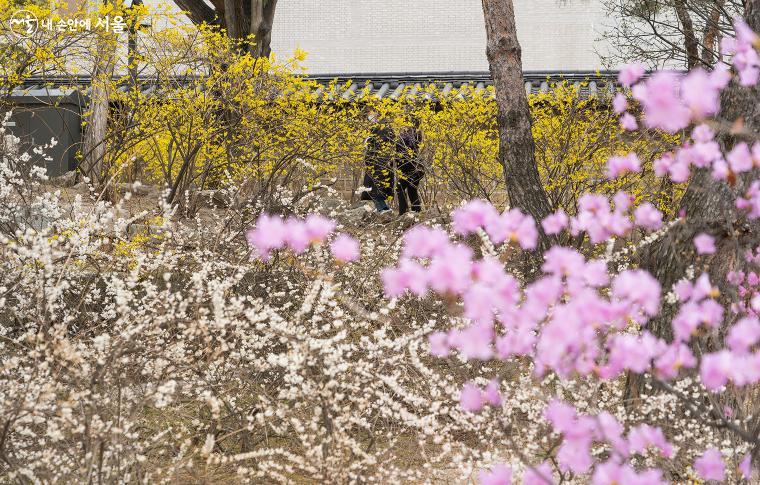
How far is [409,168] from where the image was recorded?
30.2 ft

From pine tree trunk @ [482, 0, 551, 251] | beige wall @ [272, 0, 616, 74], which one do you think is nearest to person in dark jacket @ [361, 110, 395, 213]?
pine tree trunk @ [482, 0, 551, 251]

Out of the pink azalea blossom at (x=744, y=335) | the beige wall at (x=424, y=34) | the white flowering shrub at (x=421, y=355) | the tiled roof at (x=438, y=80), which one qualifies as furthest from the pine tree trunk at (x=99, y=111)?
the beige wall at (x=424, y=34)

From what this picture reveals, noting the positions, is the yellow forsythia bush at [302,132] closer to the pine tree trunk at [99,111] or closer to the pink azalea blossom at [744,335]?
the pine tree trunk at [99,111]

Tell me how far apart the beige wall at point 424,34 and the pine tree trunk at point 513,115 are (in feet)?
39.9

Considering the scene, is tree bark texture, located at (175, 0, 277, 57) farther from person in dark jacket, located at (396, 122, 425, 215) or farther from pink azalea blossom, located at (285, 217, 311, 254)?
pink azalea blossom, located at (285, 217, 311, 254)

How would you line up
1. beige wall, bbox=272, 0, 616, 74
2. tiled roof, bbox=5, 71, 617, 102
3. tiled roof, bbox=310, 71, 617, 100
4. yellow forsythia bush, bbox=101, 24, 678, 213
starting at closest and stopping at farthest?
yellow forsythia bush, bbox=101, 24, 678, 213 → tiled roof, bbox=5, 71, 617, 102 → tiled roof, bbox=310, 71, 617, 100 → beige wall, bbox=272, 0, 616, 74

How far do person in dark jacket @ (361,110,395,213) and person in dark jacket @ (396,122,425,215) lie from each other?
0.11 metres

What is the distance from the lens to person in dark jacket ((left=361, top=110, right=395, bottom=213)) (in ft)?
28.0

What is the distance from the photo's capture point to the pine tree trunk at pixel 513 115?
596cm

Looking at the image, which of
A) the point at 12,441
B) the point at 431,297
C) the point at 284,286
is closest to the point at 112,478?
the point at 12,441

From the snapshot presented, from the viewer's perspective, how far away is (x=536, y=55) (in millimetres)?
17828

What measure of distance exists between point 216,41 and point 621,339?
6.90 m

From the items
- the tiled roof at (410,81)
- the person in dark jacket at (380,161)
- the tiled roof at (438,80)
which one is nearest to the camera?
the person in dark jacket at (380,161)

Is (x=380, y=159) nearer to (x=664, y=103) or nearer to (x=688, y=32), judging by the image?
(x=688, y=32)
